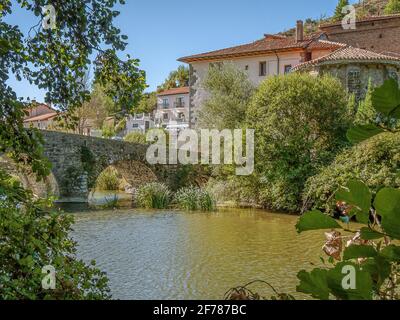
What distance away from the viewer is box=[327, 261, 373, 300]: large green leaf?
0.75m

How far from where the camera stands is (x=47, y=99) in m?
3.36

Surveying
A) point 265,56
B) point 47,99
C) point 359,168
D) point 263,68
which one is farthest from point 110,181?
point 47,99

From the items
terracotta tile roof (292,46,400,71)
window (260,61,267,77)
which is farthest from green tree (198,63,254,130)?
window (260,61,267,77)

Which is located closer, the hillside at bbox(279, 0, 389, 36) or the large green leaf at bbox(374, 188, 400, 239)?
the large green leaf at bbox(374, 188, 400, 239)

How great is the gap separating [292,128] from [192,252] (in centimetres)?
1059

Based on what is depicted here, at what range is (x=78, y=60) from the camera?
333 centimetres

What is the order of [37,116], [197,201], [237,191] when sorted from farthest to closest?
[37,116] < [237,191] < [197,201]

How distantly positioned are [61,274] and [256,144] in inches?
677

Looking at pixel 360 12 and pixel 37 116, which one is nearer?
pixel 37 116

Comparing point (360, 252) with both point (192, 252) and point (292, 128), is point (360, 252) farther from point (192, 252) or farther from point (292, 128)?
point (292, 128)

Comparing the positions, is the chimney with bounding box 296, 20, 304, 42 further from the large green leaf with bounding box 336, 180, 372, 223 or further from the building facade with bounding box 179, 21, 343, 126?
the large green leaf with bounding box 336, 180, 372, 223

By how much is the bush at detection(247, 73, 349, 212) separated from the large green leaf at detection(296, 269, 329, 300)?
1773 cm

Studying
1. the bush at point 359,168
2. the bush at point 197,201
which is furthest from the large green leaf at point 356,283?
the bush at point 197,201

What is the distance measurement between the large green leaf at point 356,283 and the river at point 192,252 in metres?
5.86
